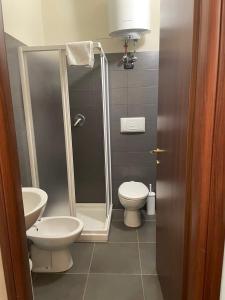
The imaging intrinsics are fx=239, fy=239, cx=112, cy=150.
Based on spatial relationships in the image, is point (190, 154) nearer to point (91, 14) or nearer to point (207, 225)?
point (207, 225)

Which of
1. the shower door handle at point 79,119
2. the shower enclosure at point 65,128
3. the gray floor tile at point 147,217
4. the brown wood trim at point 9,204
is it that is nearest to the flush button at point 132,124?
the shower enclosure at point 65,128

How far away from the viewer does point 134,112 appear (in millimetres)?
2928

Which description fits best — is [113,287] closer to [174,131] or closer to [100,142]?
[174,131]

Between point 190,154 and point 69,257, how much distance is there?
5.31 feet

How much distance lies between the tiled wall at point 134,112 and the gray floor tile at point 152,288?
4.27 ft

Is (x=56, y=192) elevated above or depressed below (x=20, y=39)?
below

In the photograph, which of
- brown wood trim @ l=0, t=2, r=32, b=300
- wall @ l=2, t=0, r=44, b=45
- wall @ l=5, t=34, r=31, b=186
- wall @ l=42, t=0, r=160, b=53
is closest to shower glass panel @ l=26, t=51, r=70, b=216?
wall @ l=5, t=34, r=31, b=186

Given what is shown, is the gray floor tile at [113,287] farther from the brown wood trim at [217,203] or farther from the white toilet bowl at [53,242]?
the brown wood trim at [217,203]

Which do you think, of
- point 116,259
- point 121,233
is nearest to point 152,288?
point 116,259

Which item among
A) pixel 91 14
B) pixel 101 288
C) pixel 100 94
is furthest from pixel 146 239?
pixel 91 14

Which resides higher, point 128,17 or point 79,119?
point 128,17

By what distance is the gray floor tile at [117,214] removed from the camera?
2.98m

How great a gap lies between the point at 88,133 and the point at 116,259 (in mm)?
1478

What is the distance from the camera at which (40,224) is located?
212 centimetres
